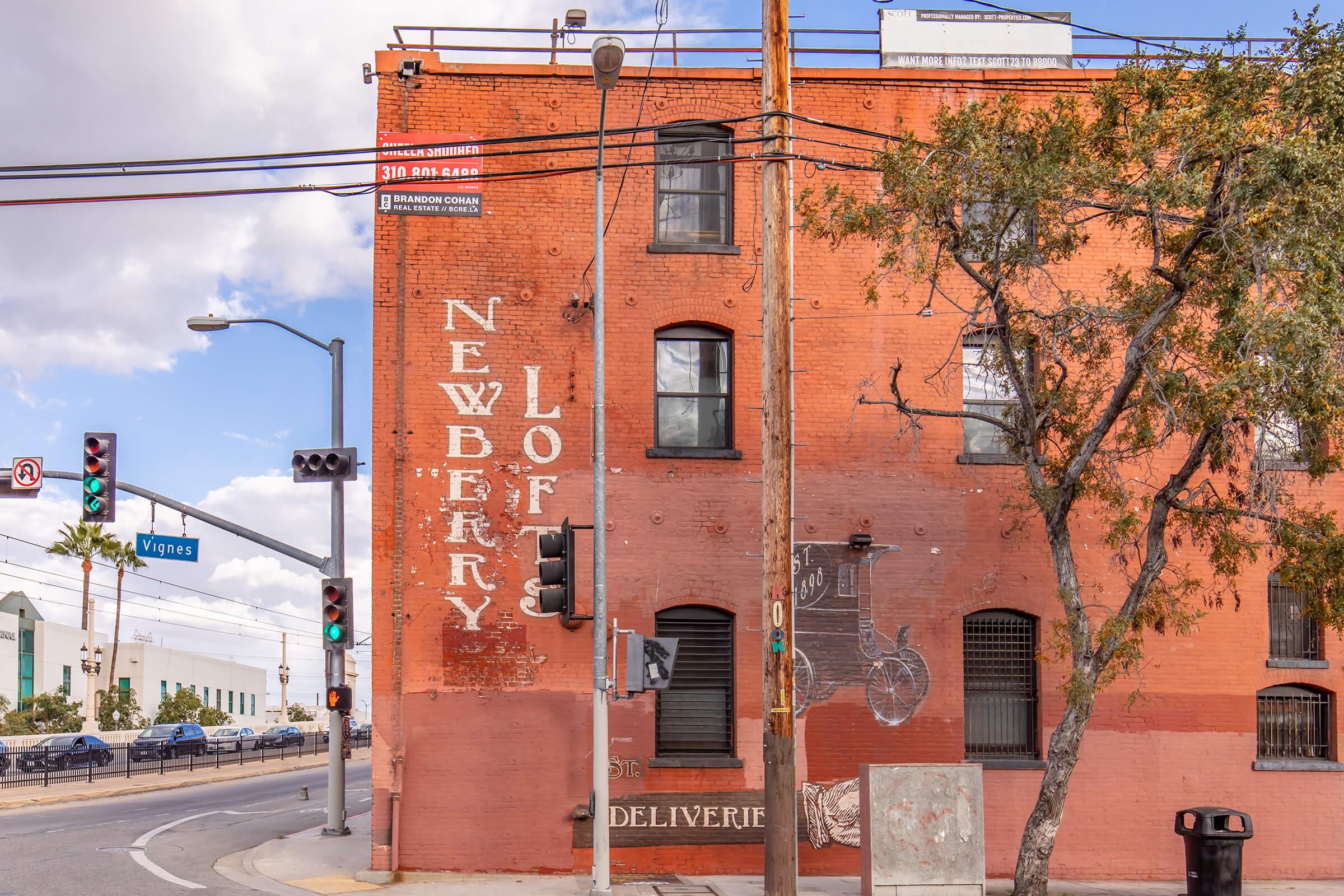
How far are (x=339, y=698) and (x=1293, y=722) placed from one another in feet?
46.9

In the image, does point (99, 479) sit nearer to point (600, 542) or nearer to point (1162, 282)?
point (600, 542)

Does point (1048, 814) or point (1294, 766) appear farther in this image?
point (1294, 766)

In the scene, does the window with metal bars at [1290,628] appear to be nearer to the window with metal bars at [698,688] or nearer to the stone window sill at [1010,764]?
the stone window sill at [1010,764]

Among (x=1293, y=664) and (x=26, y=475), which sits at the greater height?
(x=26, y=475)

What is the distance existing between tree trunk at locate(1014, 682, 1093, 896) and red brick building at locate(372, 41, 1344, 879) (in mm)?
2596

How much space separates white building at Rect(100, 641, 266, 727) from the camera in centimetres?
8000

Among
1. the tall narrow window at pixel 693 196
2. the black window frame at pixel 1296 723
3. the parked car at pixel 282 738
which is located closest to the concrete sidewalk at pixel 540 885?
the black window frame at pixel 1296 723

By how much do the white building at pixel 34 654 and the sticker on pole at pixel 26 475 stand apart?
170 ft

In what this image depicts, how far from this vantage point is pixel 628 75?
16.5m

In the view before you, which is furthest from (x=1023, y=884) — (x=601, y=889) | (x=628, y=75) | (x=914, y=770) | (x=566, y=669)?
(x=628, y=75)

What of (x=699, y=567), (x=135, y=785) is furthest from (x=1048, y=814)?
(x=135, y=785)

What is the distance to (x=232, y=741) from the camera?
173 ft

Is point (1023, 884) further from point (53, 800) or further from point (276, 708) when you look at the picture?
point (276, 708)

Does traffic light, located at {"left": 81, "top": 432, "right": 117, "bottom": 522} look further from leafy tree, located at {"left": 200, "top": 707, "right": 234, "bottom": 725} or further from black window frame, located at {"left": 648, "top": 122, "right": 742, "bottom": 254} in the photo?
leafy tree, located at {"left": 200, "top": 707, "right": 234, "bottom": 725}
